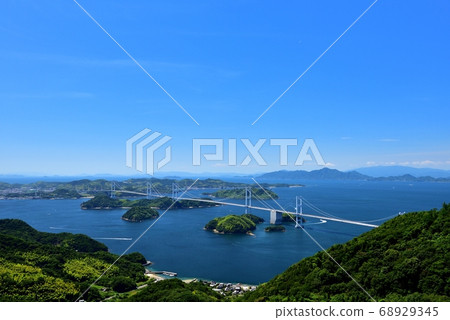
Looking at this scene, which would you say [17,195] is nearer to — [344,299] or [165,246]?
[165,246]

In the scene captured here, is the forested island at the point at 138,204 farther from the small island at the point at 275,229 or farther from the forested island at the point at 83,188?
the small island at the point at 275,229

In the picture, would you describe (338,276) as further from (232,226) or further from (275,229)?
(275,229)

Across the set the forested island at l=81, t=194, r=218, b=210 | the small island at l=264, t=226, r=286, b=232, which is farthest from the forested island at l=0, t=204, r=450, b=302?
the forested island at l=81, t=194, r=218, b=210

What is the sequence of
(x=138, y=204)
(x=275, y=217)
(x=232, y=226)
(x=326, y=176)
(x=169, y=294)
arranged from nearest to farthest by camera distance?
(x=169, y=294) → (x=232, y=226) → (x=275, y=217) → (x=138, y=204) → (x=326, y=176)

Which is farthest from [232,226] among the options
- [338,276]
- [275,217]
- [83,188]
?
[83,188]

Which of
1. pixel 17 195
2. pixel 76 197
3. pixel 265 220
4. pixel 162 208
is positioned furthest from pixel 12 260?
pixel 17 195

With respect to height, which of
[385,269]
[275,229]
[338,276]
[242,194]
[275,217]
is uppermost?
[385,269]
